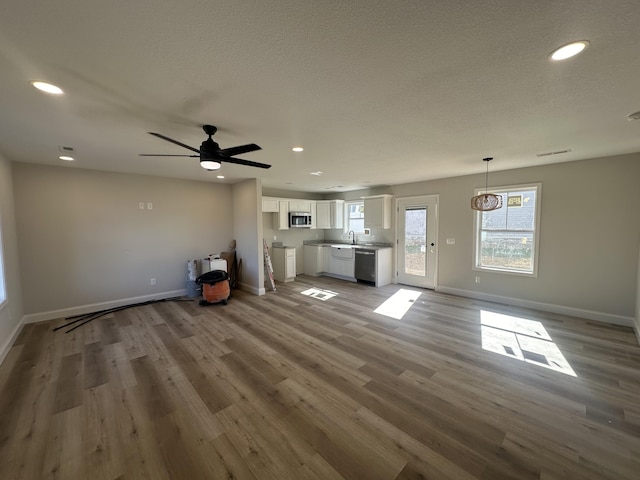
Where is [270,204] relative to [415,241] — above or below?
above

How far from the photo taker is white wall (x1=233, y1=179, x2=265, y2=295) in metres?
5.50

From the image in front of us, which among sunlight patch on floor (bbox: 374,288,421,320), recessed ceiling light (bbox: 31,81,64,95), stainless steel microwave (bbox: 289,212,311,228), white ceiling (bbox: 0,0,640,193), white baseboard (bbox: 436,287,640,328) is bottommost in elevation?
sunlight patch on floor (bbox: 374,288,421,320)

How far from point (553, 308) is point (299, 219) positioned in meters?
5.70

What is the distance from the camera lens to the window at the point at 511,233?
4.54m

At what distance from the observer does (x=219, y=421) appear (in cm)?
206

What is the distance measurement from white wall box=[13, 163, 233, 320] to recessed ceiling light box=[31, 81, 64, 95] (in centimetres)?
340

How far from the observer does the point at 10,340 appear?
3.34m

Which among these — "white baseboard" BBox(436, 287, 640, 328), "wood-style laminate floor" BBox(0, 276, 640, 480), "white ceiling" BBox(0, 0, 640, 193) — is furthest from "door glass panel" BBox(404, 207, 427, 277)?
"white ceiling" BBox(0, 0, 640, 193)

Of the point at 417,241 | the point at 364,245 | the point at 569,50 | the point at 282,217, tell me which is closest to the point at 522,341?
the point at 417,241

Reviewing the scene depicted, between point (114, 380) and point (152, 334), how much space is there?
3.61 ft

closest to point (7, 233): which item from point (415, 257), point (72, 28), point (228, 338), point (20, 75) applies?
point (20, 75)

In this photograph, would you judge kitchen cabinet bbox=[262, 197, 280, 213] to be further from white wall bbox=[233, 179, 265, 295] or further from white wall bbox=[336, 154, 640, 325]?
white wall bbox=[336, 154, 640, 325]

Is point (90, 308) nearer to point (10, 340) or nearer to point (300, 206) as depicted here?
point (10, 340)

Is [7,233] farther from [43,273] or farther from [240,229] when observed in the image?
[240,229]
